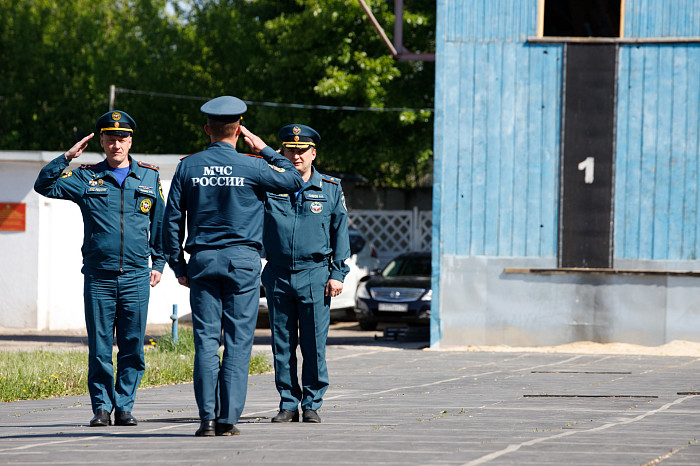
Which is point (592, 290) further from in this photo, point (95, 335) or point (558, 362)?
point (95, 335)

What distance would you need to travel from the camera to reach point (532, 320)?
1603cm

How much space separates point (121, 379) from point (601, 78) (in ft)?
34.2

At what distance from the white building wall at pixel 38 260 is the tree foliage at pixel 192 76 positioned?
30.6 ft

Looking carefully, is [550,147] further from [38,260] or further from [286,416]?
[286,416]

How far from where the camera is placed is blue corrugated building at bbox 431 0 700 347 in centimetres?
1576

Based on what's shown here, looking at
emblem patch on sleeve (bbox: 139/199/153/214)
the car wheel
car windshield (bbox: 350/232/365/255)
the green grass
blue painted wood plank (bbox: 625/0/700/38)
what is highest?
blue painted wood plank (bbox: 625/0/700/38)

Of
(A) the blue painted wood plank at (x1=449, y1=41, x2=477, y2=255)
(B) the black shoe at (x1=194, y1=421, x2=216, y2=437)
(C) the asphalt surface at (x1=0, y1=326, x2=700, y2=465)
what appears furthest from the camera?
(A) the blue painted wood plank at (x1=449, y1=41, x2=477, y2=255)

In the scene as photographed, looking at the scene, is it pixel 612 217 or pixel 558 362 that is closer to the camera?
pixel 558 362

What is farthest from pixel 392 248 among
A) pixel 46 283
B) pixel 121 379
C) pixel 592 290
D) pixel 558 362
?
pixel 121 379

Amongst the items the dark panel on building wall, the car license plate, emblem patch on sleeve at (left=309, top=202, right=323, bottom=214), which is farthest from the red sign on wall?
emblem patch on sleeve at (left=309, top=202, right=323, bottom=214)

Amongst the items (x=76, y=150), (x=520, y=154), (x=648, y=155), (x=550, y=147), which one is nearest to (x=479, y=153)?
(x=520, y=154)

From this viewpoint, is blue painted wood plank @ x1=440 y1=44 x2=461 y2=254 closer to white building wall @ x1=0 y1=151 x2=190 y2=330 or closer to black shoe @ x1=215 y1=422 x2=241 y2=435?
white building wall @ x1=0 y1=151 x2=190 y2=330

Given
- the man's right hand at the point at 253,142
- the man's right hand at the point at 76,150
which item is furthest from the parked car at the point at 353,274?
the man's right hand at the point at 253,142

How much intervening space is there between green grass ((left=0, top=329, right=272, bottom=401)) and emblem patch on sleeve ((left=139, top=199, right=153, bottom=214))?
320 cm
